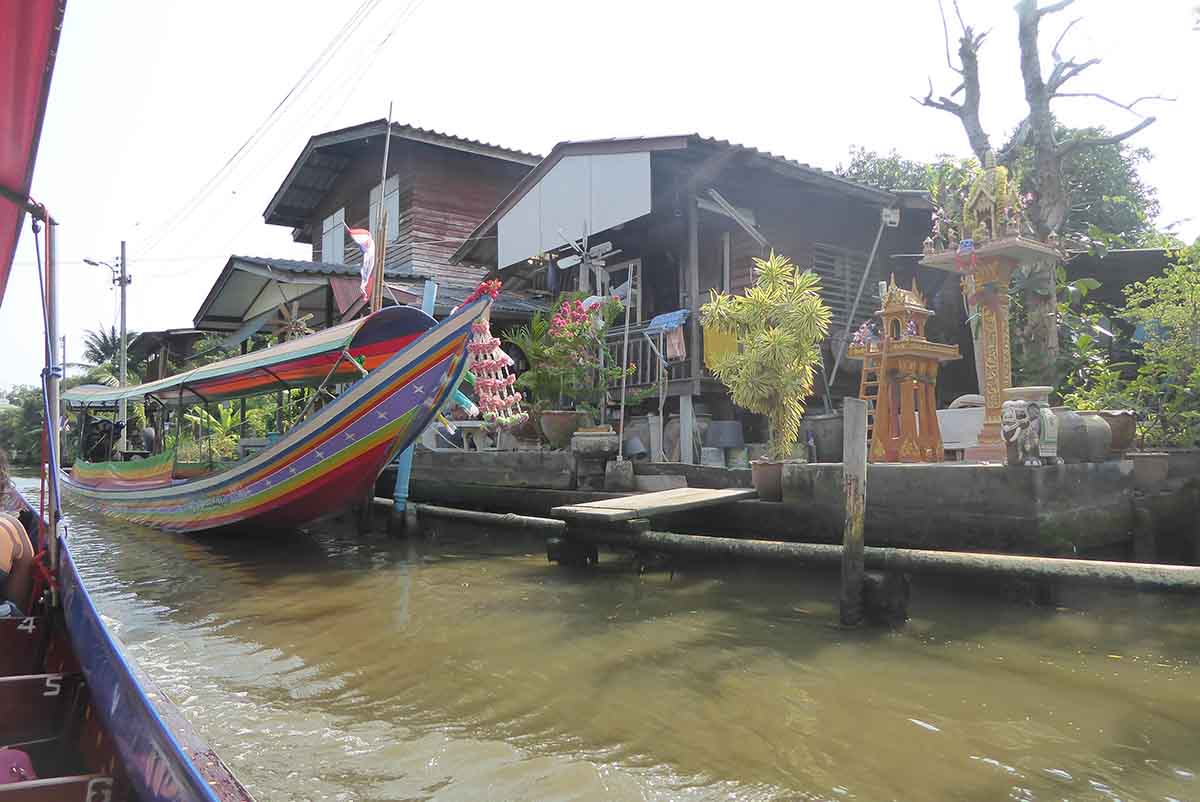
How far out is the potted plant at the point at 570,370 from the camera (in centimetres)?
1004

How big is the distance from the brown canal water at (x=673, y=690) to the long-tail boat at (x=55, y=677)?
0.75 m

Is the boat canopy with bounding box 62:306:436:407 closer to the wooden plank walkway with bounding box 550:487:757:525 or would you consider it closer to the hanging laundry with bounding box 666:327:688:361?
the wooden plank walkway with bounding box 550:487:757:525

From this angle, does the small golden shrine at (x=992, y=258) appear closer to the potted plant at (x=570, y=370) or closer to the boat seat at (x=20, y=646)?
the potted plant at (x=570, y=370)

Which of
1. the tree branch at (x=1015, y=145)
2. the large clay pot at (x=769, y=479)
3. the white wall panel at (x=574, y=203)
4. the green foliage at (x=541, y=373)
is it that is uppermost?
the tree branch at (x=1015, y=145)

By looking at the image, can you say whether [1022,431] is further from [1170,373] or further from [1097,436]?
[1170,373]

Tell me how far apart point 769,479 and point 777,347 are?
140 centimetres

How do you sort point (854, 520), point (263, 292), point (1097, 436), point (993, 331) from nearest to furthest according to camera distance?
point (854, 520) < point (1097, 436) < point (993, 331) < point (263, 292)

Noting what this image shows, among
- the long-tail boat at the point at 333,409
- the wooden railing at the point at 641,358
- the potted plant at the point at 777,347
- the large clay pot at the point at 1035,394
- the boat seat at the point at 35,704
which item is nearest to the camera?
the boat seat at the point at 35,704

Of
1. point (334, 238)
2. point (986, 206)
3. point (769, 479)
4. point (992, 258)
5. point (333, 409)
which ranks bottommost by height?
point (769, 479)

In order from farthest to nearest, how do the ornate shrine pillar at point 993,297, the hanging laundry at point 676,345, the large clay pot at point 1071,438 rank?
1. the hanging laundry at point 676,345
2. the ornate shrine pillar at point 993,297
3. the large clay pot at point 1071,438

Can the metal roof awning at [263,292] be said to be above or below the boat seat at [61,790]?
above

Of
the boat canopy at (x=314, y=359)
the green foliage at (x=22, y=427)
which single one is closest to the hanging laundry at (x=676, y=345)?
the boat canopy at (x=314, y=359)

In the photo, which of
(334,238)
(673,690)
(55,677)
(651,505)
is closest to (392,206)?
(334,238)

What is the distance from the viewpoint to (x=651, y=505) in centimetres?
661
